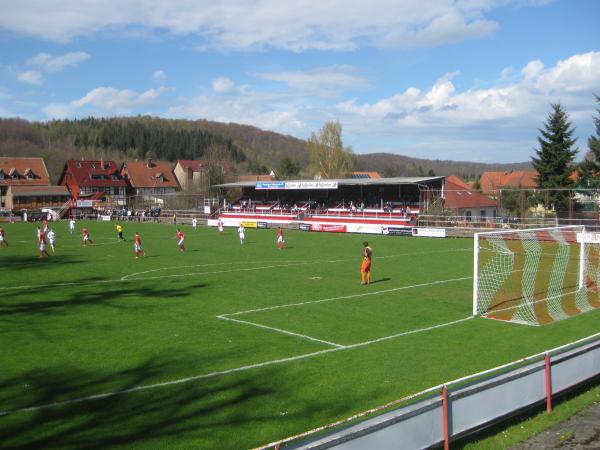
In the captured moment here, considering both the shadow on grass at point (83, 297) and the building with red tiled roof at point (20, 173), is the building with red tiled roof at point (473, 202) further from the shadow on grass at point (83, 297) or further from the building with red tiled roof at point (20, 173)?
the building with red tiled roof at point (20, 173)

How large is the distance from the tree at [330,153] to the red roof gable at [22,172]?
5044 centimetres

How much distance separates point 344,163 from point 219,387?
87.0 meters

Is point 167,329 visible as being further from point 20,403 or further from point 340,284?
Result: point 340,284

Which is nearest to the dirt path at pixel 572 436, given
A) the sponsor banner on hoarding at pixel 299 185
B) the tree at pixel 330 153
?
the sponsor banner on hoarding at pixel 299 185

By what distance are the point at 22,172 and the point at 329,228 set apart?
70870mm

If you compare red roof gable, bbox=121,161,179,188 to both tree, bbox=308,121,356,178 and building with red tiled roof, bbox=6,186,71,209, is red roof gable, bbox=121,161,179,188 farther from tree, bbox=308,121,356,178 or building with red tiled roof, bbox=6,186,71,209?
tree, bbox=308,121,356,178

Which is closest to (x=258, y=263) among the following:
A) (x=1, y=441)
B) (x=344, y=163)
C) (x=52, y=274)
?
(x=52, y=274)

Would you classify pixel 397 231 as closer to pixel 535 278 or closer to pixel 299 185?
pixel 299 185

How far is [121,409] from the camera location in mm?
9938

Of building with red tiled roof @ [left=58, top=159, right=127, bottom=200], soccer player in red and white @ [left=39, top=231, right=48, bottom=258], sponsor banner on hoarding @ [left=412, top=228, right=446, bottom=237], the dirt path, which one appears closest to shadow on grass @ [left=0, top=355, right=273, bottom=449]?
the dirt path

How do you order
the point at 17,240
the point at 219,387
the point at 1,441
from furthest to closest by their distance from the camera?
the point at 17,240 → the point at 219,387 → the point at 1,441

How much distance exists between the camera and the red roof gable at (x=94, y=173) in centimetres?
10350

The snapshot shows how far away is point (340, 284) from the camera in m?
23.6

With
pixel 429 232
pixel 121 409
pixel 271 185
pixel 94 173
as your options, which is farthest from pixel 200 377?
pixel 94 173
